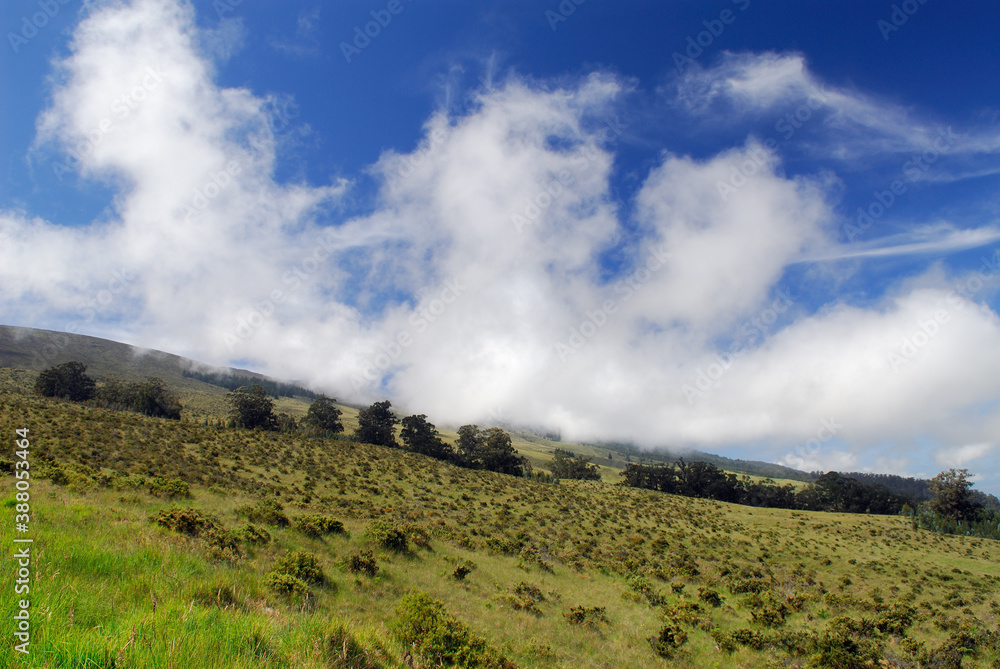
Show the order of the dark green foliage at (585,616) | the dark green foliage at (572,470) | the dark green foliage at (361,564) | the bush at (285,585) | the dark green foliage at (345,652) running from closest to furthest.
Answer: the dark green foliage at (345,652) < the bush at (285,585) < the dark green foliage at (361,564) < the dark green foliage at (585,616) < the dark green foliage at (572,470)

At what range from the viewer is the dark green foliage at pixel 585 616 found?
18.9m

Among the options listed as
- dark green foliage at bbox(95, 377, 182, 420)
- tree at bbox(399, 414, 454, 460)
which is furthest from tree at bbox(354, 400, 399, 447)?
dark green foliage at bbox(95, 377, 182, 420)

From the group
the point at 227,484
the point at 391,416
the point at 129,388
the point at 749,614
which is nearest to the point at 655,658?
the point at 749,614

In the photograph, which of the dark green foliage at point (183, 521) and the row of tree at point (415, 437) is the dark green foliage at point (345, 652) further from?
the row of tree at point (415, 437)

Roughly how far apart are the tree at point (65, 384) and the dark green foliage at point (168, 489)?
73.2 meters

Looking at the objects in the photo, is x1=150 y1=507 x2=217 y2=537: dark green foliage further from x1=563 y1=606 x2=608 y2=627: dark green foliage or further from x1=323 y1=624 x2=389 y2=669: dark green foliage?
x1=563 y1=606 x2=608 y2=627: dark green foliage

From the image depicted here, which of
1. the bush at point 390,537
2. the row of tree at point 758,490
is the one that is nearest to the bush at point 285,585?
the bush at point 390,537

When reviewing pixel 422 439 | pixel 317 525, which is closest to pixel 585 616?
pixel 317 525

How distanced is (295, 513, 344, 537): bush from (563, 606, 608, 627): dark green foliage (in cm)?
1282

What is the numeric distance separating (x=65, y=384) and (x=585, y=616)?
98050mm

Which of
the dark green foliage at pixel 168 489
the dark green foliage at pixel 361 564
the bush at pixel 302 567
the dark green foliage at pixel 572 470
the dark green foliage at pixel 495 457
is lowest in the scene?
the dark green foliage at pixel 572 470

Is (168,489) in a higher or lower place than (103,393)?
higher

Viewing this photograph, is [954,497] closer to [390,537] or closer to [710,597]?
[710,597]

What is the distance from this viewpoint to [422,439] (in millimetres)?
78625
